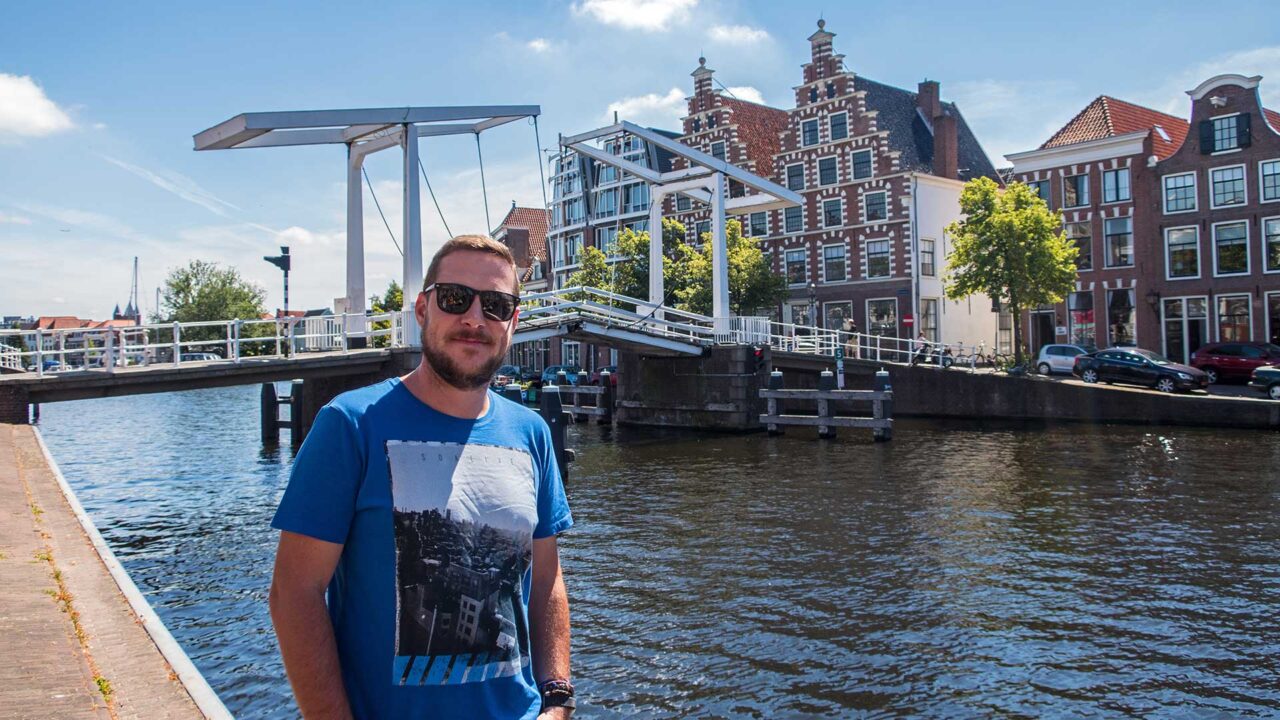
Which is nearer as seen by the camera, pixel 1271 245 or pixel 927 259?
pixel 1271 245

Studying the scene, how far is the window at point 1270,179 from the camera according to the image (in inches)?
1120

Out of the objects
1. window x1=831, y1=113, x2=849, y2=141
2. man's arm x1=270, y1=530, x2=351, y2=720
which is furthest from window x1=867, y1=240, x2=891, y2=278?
man's arm x1=270, y1=530, x2=351, y2=720

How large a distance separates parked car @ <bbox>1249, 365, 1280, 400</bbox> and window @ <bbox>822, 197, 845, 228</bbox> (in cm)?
1723

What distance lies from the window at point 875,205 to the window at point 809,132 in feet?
11.2

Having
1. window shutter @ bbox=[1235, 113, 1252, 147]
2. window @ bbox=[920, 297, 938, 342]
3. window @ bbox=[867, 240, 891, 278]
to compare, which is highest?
window shutter @ bbox=[1235, 113, 1252, 147]

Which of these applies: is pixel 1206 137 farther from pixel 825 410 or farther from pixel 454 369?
pixel 454 369

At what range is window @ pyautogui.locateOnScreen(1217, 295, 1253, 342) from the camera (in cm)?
2905

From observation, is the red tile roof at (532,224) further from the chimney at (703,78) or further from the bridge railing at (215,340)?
the bridge railing at (215,340)

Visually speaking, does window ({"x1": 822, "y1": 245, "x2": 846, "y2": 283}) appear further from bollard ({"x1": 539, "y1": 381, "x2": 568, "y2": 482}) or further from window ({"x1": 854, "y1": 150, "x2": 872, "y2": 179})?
bollard ({"x1": 539, "y1": 381, "x2": 568, "y2": 482})

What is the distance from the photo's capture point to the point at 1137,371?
2508 centimetres

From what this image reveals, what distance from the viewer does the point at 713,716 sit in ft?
20.7

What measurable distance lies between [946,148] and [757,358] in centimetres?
1702

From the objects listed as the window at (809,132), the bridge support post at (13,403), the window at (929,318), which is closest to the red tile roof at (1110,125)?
the window at (929,318)

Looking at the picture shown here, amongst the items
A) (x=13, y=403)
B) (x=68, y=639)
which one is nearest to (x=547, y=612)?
(x=68, y=639)
